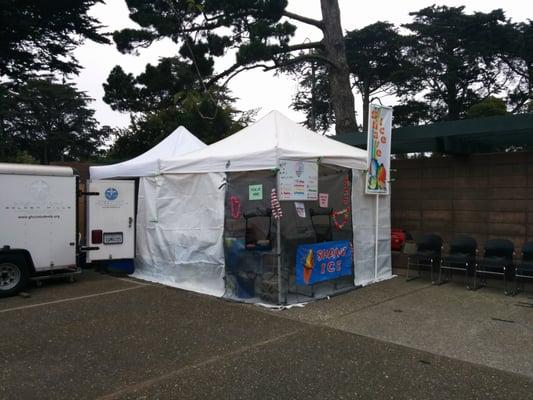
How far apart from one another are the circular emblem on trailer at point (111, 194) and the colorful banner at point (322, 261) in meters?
3.98

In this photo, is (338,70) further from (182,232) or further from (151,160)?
(182,232)

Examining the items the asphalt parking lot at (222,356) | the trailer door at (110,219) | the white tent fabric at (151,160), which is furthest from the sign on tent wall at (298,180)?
the trailer door at (110,219)

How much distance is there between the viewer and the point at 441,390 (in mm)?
3961

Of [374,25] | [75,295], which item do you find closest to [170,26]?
[75,295]

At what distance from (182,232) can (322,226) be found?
2431 millimetres

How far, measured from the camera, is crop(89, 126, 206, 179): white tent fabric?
355 inches

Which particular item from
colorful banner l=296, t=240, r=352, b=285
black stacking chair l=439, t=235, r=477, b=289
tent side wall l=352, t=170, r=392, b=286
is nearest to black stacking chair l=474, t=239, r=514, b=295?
black stacking chair l=439, t=235, r=477, b=289

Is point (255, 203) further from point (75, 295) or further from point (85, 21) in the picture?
point (85, 21)

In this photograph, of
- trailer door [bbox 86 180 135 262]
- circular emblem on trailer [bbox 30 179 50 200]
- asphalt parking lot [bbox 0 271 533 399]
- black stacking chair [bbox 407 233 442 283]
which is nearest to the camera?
asphalt parking lot [bbox 0 271 533 399]

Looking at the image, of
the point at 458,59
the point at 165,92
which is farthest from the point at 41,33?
the point at 458,59

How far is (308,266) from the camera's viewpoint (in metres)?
6.97

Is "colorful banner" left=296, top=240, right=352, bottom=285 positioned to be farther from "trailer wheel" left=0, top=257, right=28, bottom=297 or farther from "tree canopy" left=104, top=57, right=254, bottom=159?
"tree canopy" left=104, top=57, right=254, bottom=159

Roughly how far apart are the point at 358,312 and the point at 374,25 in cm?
3103

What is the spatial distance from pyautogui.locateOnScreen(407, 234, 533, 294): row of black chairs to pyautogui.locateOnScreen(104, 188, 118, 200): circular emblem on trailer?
5.58 m
